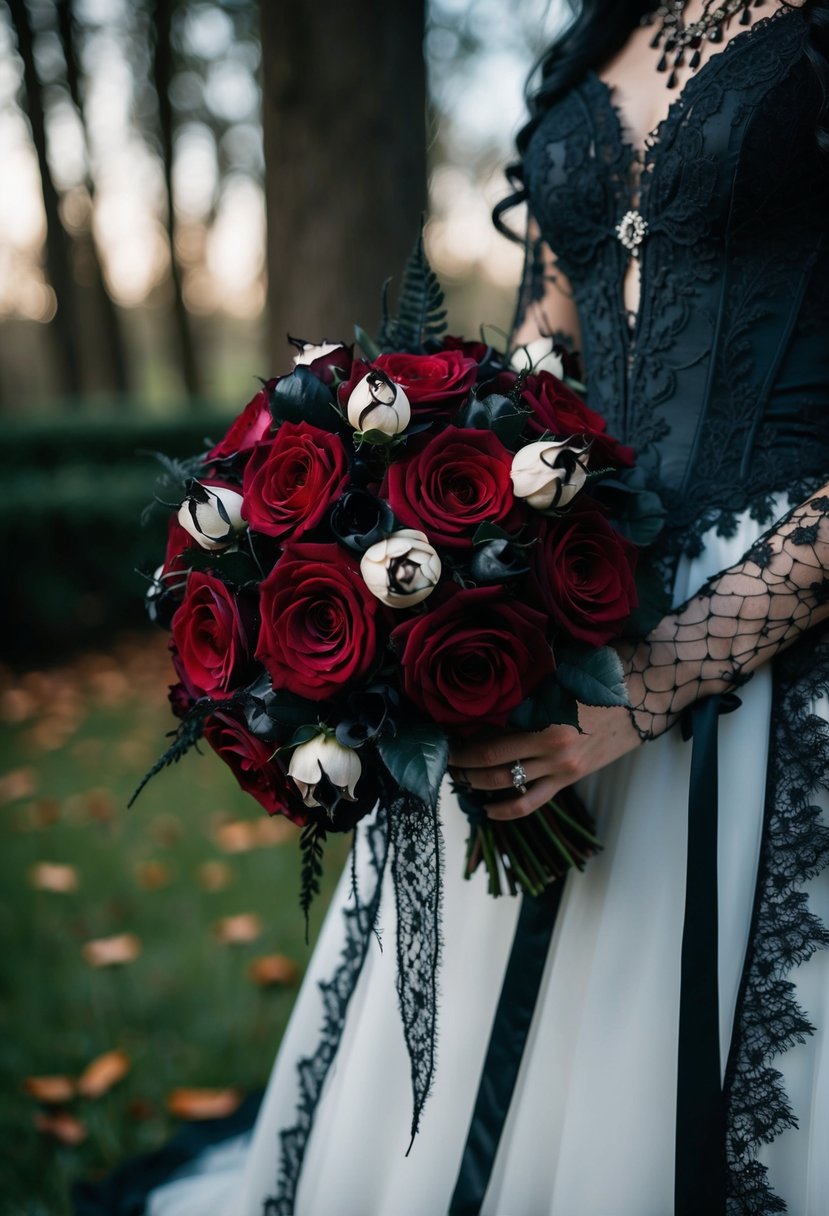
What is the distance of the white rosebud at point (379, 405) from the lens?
1.14 meters

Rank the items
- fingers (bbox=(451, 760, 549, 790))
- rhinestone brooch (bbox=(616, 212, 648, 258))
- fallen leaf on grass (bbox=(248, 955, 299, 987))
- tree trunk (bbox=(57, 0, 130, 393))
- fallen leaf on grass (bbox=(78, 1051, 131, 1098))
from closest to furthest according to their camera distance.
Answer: fingers (bbox=(451, 760, 549, 790))
rhinestone brooch (bbox=(616, 212, 648, 258))
fallen leaf on grass (bbox=(78, 1051, 131, 1098))
fallen leaf on grass (bbox=(248, 955, 299, 987))
tree trunk (bbox=(57, 0, 130, 393))

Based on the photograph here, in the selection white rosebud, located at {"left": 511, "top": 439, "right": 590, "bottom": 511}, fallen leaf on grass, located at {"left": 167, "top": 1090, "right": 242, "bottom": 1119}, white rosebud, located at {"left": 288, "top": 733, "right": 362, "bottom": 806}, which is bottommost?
fallen leaf on grass, located at {"left": 167, "top": 1090, "right": 242, "bottom": 1119}

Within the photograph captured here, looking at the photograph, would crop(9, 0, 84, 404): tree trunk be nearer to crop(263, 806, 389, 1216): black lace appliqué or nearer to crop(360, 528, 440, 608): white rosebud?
crop(263, 806, 389, 1216): black lace appliqué

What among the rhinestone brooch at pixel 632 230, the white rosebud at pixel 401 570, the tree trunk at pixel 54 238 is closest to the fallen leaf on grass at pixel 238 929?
the white rosebud at pixel 401 570

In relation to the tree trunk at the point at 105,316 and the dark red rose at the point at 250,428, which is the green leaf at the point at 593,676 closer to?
the dark red rose at the point at 250,428

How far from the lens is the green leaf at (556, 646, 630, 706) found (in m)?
1.15

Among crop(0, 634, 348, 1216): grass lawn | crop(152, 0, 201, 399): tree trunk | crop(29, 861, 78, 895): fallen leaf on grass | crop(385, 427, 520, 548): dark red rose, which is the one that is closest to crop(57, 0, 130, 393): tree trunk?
crop(152, 0, 201, 399): tree trunk

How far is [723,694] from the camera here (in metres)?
1.40

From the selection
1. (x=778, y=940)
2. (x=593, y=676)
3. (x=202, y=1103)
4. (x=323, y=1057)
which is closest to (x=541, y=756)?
(x=593, y=676)

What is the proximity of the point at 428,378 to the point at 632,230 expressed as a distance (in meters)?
0.65

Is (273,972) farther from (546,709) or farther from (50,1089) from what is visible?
(546,709)

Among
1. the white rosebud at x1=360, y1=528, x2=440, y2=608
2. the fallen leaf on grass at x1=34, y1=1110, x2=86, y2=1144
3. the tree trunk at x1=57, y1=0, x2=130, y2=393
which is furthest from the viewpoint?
the tree trunk at x1=57, y1=0, x2=130, y2=393

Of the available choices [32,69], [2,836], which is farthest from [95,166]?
[2,836]

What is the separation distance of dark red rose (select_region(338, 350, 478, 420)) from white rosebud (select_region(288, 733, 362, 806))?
1.51 feet
